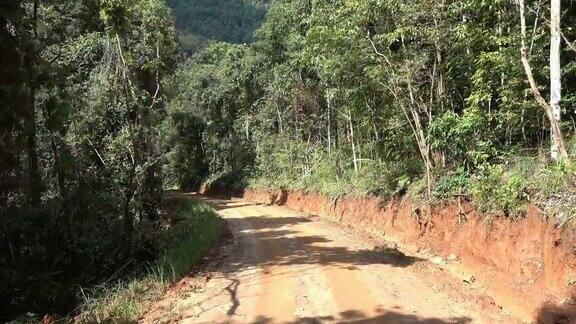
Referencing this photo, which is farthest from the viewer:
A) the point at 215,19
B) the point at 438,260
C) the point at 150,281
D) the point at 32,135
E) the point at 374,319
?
the point at 215,19

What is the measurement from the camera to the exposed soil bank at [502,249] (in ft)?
24.5

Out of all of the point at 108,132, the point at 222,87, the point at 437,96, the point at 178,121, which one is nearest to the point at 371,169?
the point at 437,96

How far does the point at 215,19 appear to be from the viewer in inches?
4368

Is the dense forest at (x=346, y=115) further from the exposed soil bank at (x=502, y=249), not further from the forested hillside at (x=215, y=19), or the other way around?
the forested hillside at (x=215, y=19)

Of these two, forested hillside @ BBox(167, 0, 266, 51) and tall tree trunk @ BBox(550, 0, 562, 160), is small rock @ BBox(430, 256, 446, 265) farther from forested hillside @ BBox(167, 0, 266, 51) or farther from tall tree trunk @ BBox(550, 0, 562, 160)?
forested hillside @ BBox(167, 0, 266, 51)

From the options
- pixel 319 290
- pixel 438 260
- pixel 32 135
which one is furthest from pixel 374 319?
pixel 32 135

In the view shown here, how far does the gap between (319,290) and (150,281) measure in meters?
3.53

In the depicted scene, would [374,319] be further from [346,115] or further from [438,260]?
[346,115]

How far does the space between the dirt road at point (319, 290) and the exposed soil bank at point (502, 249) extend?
549 millimetres

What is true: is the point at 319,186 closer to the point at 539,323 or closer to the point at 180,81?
the point at 539,323

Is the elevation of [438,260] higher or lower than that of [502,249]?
lower

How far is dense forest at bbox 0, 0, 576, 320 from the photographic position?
11281mm

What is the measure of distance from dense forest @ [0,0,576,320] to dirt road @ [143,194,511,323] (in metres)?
1.94

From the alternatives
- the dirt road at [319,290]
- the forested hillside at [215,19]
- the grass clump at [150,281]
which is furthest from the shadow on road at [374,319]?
the forested hillside at [215,19]
